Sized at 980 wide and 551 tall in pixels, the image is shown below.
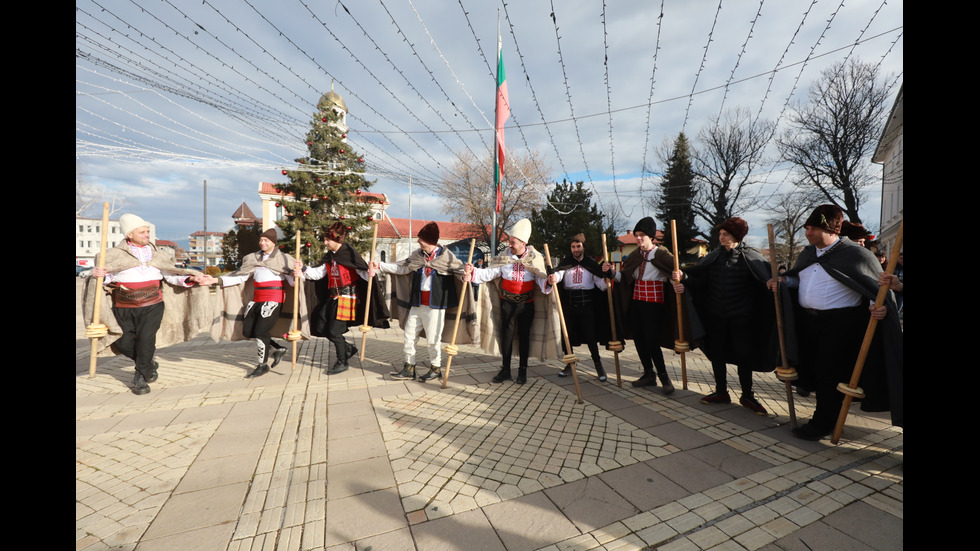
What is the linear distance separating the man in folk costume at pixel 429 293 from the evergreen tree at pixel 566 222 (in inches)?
913

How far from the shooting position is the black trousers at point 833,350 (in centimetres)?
342

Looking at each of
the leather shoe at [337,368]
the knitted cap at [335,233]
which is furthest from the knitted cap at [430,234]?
the leather shoe at [337,368]

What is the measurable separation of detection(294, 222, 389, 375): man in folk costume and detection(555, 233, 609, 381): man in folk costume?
2742mm

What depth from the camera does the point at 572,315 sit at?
5.52 m

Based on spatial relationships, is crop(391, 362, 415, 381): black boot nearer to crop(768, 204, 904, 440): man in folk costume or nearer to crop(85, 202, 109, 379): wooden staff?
crop(85, 202, 109, 379): wooden staff

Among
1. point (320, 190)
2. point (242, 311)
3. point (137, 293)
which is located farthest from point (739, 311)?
point (320, 190)

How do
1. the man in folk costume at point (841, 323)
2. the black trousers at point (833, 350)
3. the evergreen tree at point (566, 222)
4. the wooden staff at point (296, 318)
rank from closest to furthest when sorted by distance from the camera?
1. the man in folk costume at point (841, 323)
2. the black trousers at point (833, 350)
3. the wooden staff at point (296, 318)
4. the evergreen tree at point (566, 222)

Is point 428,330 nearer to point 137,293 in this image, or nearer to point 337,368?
point 337,368

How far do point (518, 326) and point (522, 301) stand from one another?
369 mm

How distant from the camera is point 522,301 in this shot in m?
5.32

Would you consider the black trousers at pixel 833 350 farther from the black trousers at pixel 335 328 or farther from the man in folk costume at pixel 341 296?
the black trousers at pixel 335 328
